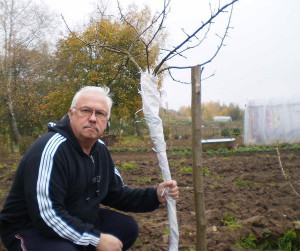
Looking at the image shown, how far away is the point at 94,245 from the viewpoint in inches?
84.0

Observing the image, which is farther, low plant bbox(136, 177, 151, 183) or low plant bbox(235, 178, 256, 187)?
low plant bbox(136, 177, 151, 183)

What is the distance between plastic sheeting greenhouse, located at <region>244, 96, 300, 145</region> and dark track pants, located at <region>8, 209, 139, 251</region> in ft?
46.2

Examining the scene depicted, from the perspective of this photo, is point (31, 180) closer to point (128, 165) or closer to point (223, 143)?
point (128, 165)

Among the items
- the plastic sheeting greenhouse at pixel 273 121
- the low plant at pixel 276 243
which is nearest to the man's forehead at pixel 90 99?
the low plant at pixel 276 243

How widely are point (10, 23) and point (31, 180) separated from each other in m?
19.7

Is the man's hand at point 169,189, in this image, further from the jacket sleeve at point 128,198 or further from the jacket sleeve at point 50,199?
the jacket sleeve at point 50,199

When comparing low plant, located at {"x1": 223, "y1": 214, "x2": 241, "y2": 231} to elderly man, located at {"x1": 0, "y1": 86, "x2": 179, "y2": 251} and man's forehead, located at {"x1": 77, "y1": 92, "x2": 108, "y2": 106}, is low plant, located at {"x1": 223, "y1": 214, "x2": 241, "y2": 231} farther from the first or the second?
man's forehead, located at {"x1": 77, "y1": 92, "x2": 108, "y2": 106}

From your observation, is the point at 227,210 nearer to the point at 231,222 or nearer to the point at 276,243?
the point at 231,222

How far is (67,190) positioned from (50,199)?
8.3 inches

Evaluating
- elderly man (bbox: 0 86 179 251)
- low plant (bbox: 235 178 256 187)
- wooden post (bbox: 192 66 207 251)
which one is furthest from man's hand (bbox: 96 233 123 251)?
low plant (bbox: 235 178 256 187)

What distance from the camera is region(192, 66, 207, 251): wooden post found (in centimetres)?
233

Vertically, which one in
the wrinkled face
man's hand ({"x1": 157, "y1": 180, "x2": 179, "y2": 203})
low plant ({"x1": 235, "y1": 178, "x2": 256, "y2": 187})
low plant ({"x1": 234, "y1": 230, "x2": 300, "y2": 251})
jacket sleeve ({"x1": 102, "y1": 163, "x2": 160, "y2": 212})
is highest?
the wrinkled face

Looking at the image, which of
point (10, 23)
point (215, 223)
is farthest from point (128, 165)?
point (10, 23)

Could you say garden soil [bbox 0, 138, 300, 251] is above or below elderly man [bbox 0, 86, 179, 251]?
below
